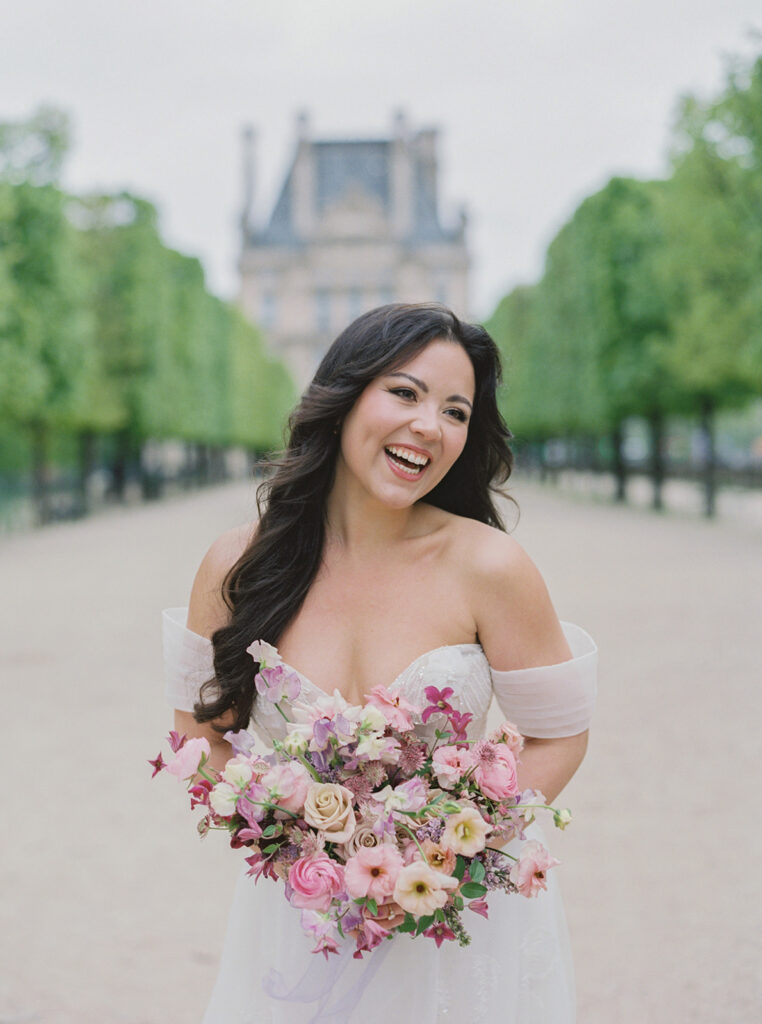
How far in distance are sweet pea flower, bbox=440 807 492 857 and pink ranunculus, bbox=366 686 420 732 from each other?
152mm

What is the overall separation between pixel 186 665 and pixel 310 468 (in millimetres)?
466

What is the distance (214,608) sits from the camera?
6.65ft

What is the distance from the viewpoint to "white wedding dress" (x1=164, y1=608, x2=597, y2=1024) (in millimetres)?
1831

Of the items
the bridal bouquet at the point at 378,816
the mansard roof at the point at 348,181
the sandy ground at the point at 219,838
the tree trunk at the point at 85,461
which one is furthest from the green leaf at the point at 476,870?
the mansard roof at the point at 348,181

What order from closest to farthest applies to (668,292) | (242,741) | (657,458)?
(242,741), (668,292), (657,458)

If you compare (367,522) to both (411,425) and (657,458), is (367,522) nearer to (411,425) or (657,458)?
(411,425)

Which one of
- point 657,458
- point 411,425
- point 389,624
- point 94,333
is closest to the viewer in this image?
point 411,425

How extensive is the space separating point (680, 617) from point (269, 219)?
3258 inches

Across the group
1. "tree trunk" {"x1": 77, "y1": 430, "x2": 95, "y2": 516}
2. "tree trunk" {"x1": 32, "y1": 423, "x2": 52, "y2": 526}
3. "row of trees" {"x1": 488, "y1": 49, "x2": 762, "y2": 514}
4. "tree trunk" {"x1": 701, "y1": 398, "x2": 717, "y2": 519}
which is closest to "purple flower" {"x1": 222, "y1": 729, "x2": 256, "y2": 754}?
"row of trees" {"x1": 488, "y1": 49, "x2": 762, "y2": 514}

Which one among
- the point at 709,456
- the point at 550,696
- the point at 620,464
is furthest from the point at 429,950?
the point at 620,464

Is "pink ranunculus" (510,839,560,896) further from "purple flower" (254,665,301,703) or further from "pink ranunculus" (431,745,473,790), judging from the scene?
"purple flower" (254,665,301,703)

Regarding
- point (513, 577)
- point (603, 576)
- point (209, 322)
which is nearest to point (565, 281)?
point (209, 322)

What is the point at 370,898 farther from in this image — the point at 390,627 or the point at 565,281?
the point at 565,281

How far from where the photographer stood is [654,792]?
5.05 meters
